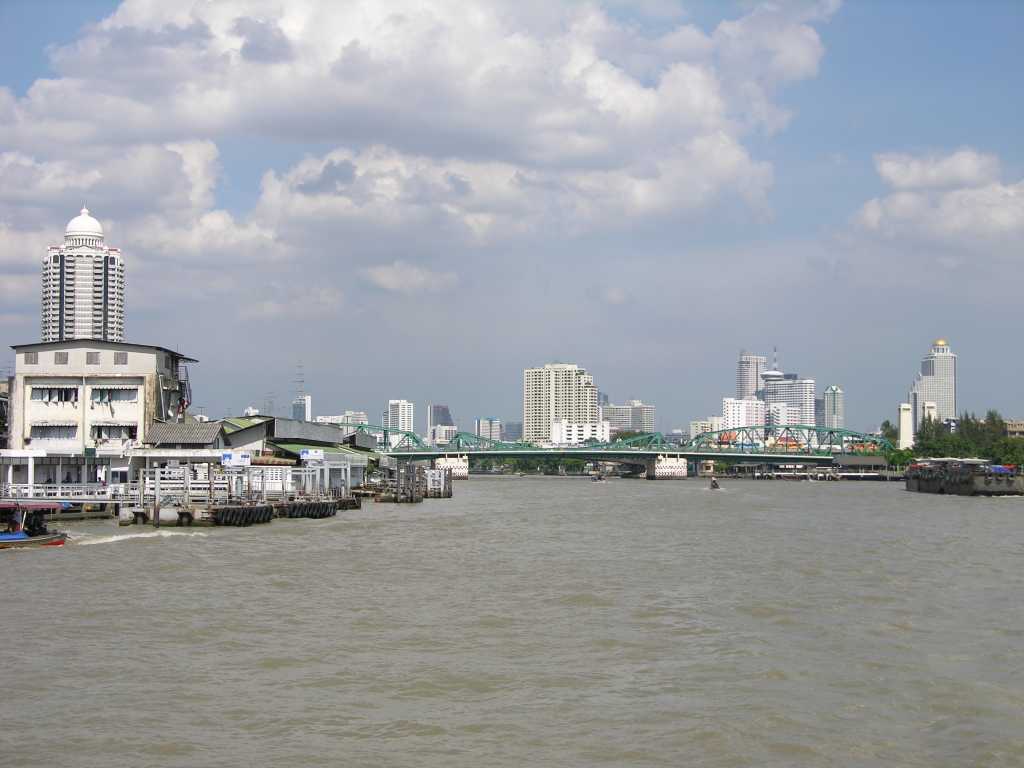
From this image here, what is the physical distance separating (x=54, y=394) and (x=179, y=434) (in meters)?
7.17

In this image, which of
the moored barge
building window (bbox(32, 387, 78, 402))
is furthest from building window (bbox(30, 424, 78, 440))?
the moored barge

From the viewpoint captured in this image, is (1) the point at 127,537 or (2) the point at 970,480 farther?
(2) the point at 970,480

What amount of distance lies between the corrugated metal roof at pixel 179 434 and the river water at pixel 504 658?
22742mm

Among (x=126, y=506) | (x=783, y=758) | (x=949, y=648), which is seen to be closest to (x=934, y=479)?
(x=126, y=506)

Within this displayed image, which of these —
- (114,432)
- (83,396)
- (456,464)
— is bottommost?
(456,464)

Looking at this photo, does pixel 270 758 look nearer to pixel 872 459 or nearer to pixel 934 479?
pixel 934 479

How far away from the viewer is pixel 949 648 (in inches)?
816

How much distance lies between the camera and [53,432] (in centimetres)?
6000

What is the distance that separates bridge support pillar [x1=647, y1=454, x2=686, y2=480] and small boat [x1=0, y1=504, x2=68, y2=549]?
150440 mm

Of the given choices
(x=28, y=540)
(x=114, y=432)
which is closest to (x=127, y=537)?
(x=28, y=540)

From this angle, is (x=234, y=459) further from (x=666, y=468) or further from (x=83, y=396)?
(x=666, y=468)

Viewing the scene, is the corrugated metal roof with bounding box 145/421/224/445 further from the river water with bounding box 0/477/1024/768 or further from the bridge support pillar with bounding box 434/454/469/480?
the bridge support pillar with bounding box 434/454/469/480

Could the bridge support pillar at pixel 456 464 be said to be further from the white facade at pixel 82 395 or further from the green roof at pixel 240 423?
the white facade at pixel 82 395

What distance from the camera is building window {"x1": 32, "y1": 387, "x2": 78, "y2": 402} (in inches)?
2368
